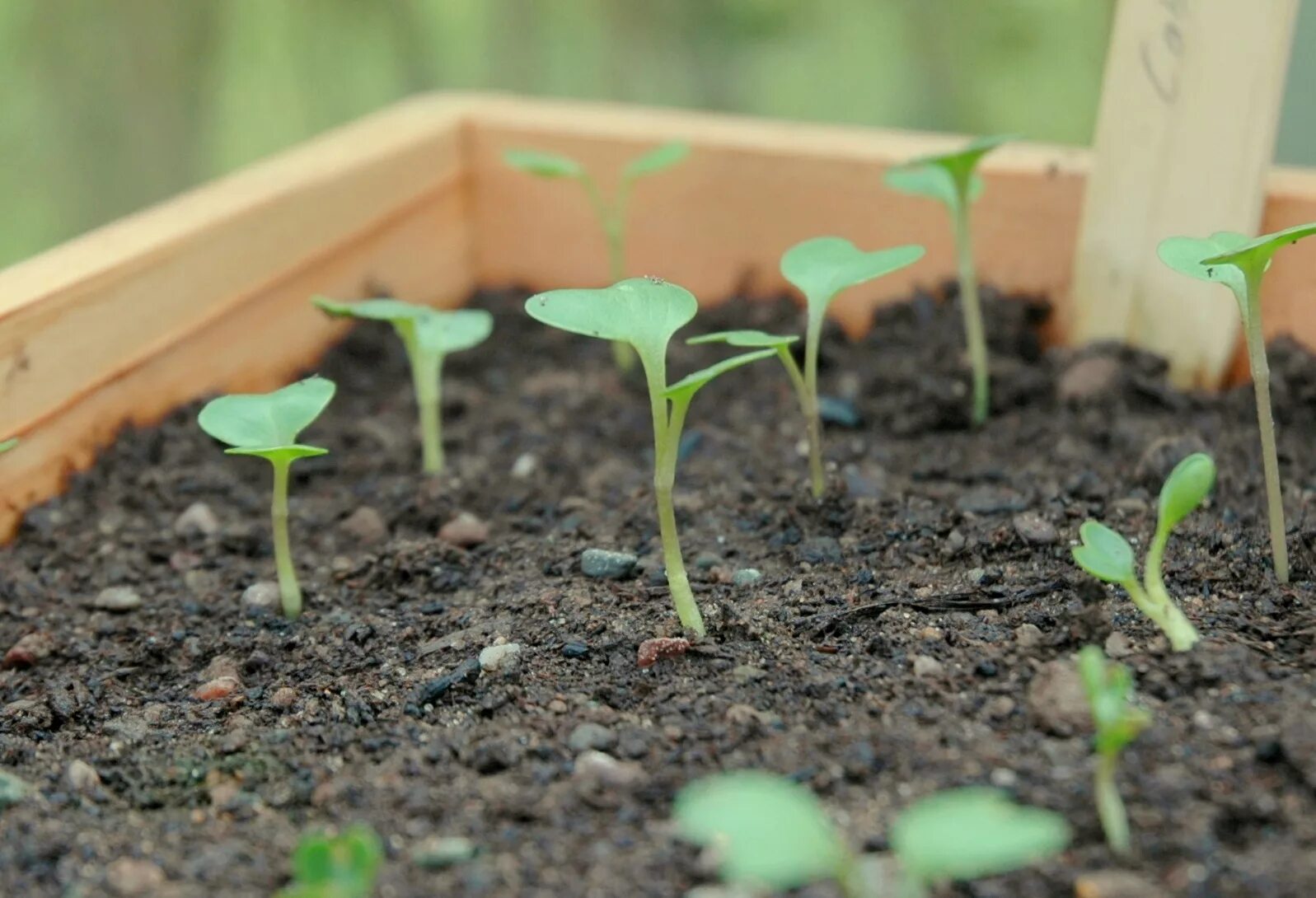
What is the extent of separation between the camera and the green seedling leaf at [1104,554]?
35.1 inches

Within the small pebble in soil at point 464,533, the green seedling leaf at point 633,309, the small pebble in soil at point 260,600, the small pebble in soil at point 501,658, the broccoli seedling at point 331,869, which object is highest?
the green seedling leaf at point 633,309

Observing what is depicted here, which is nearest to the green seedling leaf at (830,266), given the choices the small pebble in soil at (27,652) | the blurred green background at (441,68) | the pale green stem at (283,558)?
the pale green stem at (283,558)

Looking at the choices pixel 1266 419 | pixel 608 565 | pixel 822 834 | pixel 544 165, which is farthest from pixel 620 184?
pixel 822 834

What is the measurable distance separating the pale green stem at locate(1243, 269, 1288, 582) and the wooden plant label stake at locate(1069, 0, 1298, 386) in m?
0.40

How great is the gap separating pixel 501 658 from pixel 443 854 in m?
0.25

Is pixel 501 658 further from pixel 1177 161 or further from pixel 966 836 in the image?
pixel 1177 161

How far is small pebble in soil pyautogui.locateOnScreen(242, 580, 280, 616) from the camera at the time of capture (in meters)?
1.20

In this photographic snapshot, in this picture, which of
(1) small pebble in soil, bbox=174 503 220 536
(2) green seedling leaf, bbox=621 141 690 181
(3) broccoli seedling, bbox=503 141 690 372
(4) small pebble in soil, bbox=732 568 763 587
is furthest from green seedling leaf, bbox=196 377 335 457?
(2) green seedling leaf, bbox=621 141 690 181

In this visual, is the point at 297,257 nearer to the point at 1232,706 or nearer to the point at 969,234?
the point at 969,234

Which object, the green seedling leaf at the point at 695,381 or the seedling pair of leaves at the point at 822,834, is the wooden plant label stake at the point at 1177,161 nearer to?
the green seedling leaf at the point at 695,381

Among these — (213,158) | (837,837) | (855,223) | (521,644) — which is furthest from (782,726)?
(213,158)

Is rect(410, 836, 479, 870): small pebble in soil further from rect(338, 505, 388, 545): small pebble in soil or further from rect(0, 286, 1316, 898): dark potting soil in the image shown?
rect(338, 505, 388, 545): small pebble in soil

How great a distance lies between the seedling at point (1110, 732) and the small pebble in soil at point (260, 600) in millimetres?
725

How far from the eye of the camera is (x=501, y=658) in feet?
3.39
